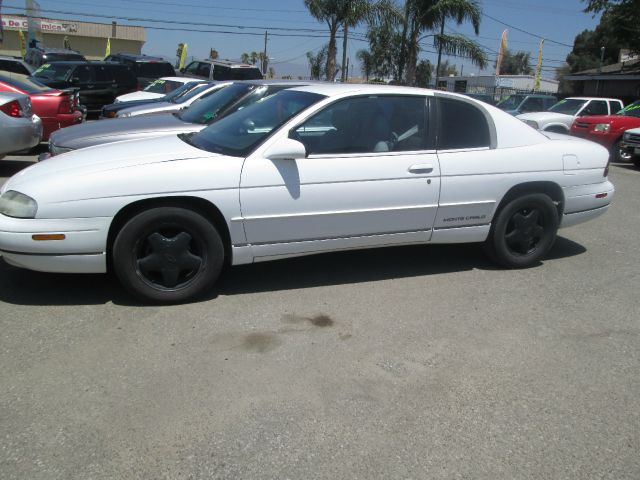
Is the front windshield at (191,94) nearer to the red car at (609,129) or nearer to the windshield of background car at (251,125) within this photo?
the windshield of background car at (251,125)

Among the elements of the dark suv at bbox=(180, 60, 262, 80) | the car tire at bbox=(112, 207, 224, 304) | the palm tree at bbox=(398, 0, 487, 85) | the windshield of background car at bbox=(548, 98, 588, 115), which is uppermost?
the palm tree at bbox=(398, 0, 487, 85)

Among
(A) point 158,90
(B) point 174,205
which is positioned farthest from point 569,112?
(B) point 174,205

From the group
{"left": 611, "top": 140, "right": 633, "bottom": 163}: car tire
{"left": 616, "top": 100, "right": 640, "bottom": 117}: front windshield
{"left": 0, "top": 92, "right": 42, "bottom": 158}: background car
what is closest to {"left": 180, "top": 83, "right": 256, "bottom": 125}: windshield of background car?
{"left": 0, "top": 92, "right": 42, "bottom": 158}: background car

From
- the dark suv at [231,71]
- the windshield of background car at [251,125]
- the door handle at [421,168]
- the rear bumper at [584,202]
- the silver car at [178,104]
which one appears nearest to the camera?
the windshield of background car at [251,125]

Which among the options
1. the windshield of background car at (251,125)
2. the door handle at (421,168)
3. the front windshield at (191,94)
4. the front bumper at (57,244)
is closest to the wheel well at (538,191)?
the door handle at (421,168)

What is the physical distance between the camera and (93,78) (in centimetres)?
1784

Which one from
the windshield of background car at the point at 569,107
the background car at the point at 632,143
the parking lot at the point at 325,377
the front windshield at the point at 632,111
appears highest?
the windshield of background car at the point at 569,107

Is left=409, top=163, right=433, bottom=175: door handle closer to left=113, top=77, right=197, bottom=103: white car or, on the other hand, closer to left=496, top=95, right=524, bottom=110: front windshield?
left=113, top=77, right=197, bottom=103: white car

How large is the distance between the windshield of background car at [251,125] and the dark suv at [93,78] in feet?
46.3

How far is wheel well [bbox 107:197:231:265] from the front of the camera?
406 cm

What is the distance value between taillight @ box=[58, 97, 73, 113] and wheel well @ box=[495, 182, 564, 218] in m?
8.31

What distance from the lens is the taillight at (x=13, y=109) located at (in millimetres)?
8133

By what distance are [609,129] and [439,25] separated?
10.6 m

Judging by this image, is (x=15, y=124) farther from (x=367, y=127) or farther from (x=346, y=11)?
(x=346, y=11)
